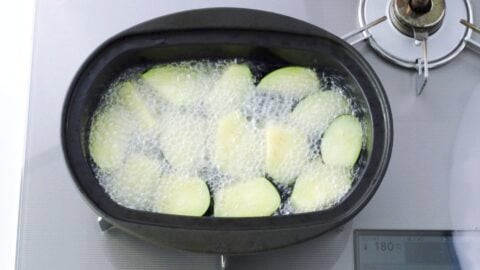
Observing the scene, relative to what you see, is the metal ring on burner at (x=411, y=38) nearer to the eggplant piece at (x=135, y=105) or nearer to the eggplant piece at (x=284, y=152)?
the eggplant piece at (x=284, y=152)

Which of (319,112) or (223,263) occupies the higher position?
(319,112)

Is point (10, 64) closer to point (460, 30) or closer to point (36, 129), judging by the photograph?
point (36, 129)

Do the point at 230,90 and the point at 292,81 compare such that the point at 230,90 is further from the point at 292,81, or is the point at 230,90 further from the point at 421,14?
the point at 421,14

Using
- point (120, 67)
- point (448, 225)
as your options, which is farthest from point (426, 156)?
point (120, 67)

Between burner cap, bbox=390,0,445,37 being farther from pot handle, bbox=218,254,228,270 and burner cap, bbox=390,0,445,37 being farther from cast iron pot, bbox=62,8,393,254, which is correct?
pot handle, bbox=218,254,228,270

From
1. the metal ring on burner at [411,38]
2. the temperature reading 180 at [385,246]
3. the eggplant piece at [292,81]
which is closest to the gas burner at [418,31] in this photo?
the metal ring on burner at [411,38]

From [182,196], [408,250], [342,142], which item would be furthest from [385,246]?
[182,196]
